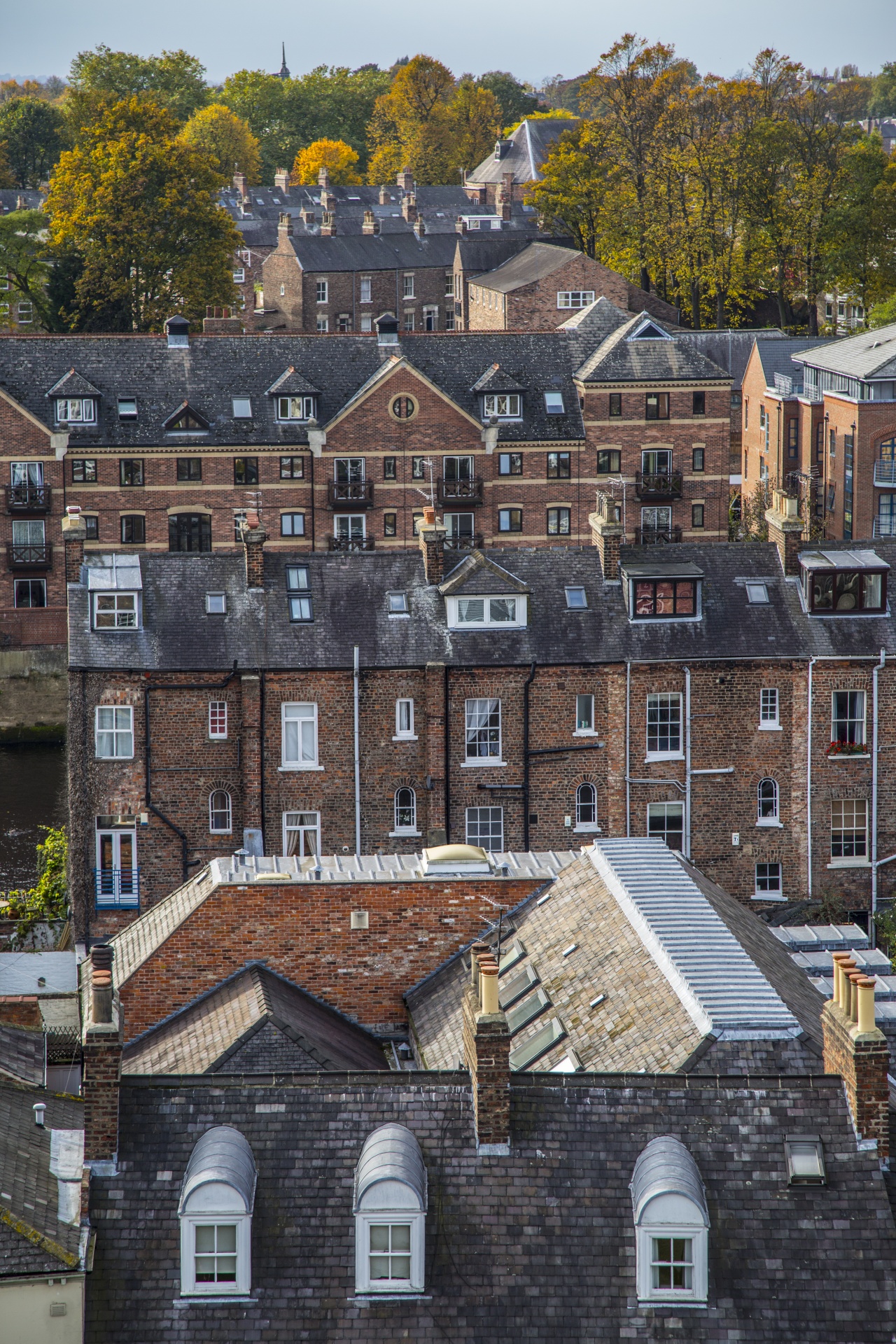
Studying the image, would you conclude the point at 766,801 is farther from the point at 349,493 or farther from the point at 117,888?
the point at 349,493

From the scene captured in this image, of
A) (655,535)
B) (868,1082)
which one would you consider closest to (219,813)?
(868,1082)

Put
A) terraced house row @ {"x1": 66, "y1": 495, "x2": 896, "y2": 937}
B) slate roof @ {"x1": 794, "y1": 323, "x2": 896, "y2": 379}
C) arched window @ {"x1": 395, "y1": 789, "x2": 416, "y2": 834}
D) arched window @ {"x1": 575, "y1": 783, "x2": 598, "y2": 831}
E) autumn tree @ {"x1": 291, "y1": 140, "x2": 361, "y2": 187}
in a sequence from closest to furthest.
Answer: terraced house row @ {"x1": 66, "y1": 495, "x2": 896, "y2": 937}, arched window @ {"x1": 395, "y1": 789, "x2": 416, "y2": 834}, arched window @ {"x1": 575, "y1": 783, "x2": 598, "y2": 831}, slate roof @ {"x1": 794, "y1": 323, "x2": 896, "y2": 379}, autumn tree @ {"x1": 291, "y1": 140, "x2": 361, "y2": 187}

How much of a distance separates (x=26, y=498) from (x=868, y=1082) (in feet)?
191

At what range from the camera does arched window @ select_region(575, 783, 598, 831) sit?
4744 cm

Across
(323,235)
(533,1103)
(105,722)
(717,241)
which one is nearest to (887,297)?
(717,241)

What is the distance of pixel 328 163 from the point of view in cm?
17738

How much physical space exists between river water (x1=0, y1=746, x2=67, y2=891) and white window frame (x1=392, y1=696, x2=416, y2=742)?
53.6 feet

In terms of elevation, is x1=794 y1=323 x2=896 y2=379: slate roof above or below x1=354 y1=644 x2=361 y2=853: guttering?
above

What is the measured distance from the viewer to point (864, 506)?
8600cm

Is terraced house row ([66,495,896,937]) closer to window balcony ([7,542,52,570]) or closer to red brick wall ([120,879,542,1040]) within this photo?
red brick wall ([120,879,542,1040])

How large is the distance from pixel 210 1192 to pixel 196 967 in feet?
36.8

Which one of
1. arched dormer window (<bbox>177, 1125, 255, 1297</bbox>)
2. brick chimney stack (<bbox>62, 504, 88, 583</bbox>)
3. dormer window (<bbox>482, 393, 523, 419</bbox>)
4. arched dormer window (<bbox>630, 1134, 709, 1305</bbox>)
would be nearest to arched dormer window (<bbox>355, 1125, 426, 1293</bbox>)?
arched dormer window (<bbox>177, 1125, 255, 1297</bbox>)

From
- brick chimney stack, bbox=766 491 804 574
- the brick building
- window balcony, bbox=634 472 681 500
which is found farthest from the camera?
window balcony, bbox=634 472 681 500

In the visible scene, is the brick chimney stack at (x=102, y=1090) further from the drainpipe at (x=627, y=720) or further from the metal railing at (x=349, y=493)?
the metal railing at (x=349, y=493)
